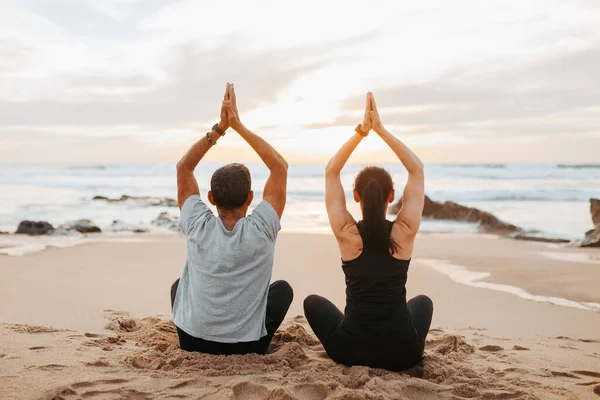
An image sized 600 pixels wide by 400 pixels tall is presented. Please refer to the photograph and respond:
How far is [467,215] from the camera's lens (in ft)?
47.8

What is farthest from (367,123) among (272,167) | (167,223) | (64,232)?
(167,223)

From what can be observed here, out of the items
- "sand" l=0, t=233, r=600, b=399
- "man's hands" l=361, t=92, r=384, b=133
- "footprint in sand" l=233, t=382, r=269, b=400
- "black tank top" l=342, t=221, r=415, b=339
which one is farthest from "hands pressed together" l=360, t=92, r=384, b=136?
"footprint in sand" l=233, t=382, r=269, b=400

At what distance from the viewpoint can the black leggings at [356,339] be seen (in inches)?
143

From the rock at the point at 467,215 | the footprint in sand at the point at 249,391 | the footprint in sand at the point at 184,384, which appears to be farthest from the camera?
the rock at the point at 467,215

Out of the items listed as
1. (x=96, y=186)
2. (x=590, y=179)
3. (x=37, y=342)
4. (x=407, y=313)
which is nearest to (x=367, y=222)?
(x=407, y=313)

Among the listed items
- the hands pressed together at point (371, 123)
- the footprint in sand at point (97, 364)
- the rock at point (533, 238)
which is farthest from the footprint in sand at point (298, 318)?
the rock at point (533, 238)

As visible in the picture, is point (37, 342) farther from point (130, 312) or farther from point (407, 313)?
point (407, 313)

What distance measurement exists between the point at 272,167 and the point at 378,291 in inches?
43.3

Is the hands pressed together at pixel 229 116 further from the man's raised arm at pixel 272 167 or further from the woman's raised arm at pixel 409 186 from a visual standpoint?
the woman's raised arm at pixel 409 186

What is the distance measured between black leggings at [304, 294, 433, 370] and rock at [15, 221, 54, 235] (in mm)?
8981

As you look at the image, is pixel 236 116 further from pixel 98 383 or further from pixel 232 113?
pixel 98 383

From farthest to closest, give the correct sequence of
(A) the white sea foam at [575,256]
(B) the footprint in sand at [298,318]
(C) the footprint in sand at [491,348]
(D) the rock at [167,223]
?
(D) the rock at [167,223], (A) the white sea foam at [575,256], (B) the footprint in sand at [298,318], (C) the footprint in sand at [491,348]

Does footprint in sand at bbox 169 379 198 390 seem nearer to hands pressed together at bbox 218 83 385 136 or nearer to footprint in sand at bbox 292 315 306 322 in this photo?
hands pressed together at bbox 218 83 385 136

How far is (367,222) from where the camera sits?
11.5 ft
